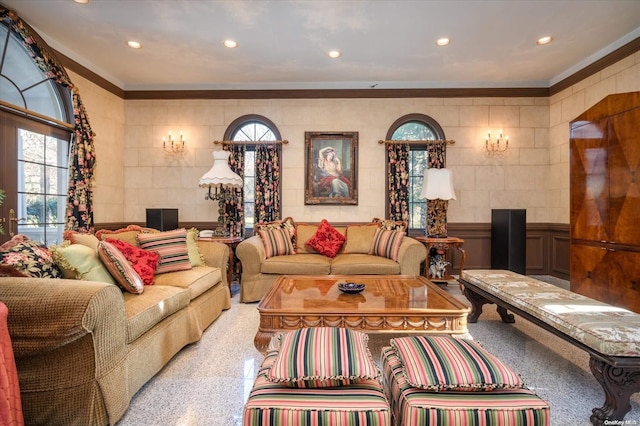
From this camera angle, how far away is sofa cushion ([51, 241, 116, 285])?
2.09m

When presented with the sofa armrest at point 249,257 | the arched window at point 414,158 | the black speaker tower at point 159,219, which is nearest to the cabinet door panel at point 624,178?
the arched window at point 414,158

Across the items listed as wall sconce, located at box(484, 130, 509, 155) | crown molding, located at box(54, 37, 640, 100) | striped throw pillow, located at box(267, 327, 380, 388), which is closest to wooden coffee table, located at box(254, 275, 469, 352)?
striped throw pillow, located at box(267, 327, 380, 388)

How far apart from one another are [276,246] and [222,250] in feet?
2.87

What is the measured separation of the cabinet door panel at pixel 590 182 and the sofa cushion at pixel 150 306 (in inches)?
167

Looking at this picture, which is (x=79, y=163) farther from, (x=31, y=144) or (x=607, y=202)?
(x=607, y=202)

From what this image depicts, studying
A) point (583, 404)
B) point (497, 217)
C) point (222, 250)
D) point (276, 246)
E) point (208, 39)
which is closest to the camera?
point (583, 404)

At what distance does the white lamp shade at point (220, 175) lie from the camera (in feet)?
14.3

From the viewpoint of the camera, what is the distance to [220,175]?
4.40 metres

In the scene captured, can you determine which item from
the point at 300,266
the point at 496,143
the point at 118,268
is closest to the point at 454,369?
the point at 118,268

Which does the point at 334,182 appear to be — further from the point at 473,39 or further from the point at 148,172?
the point at 148,172

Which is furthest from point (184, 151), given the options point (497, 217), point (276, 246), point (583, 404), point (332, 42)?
point (583, 404)

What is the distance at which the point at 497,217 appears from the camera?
15.9ft

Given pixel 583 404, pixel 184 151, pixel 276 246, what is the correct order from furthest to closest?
1. pixel 184 151
2. pixel 276 246
3. pixel 583 404

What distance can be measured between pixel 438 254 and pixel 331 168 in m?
2.08
